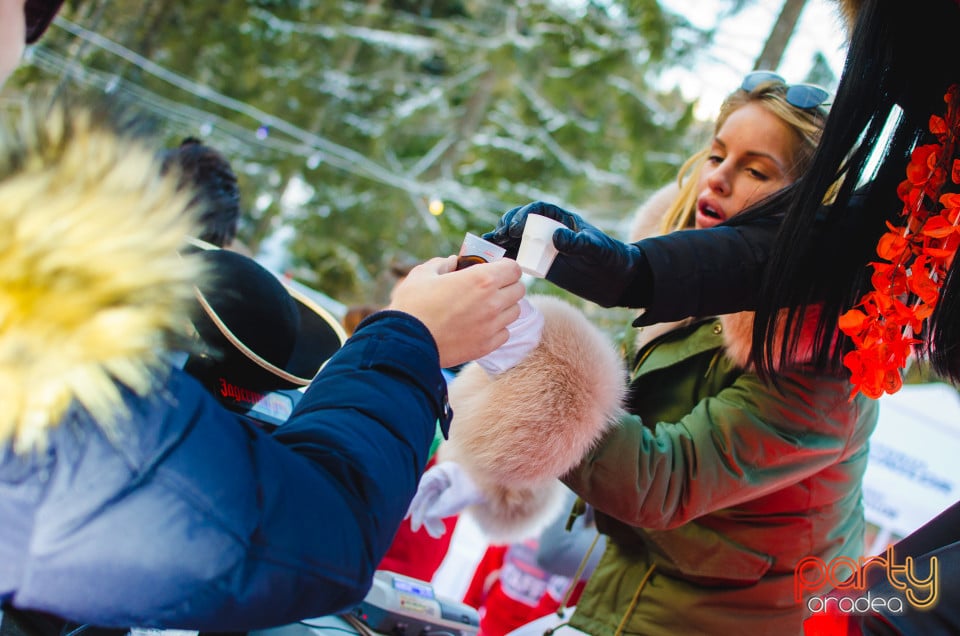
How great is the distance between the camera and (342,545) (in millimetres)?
765

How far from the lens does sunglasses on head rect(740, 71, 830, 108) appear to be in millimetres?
1744

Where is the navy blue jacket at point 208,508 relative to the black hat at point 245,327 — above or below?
below

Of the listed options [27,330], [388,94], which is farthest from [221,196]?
[388,94]

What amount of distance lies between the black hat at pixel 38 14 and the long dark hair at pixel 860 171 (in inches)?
57.8

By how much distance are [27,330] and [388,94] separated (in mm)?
11691

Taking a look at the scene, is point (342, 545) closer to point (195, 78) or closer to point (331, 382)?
point (331, 382)

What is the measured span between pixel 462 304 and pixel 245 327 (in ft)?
1.37

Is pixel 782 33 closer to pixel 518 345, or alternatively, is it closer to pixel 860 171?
pixel 860 171

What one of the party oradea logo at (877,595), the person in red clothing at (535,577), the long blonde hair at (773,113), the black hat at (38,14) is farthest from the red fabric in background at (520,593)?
the black hat at (38,14)

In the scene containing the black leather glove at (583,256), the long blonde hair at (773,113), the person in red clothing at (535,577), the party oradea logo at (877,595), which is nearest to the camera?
the party oradea logo at (877,595)

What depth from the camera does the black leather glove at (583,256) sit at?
4.00 ft

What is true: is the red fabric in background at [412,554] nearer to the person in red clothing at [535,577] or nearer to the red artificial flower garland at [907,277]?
the person in red clothing at [535,577]

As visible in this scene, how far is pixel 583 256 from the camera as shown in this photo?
123 centimetres

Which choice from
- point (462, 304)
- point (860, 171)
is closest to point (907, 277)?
point (860, 171)
